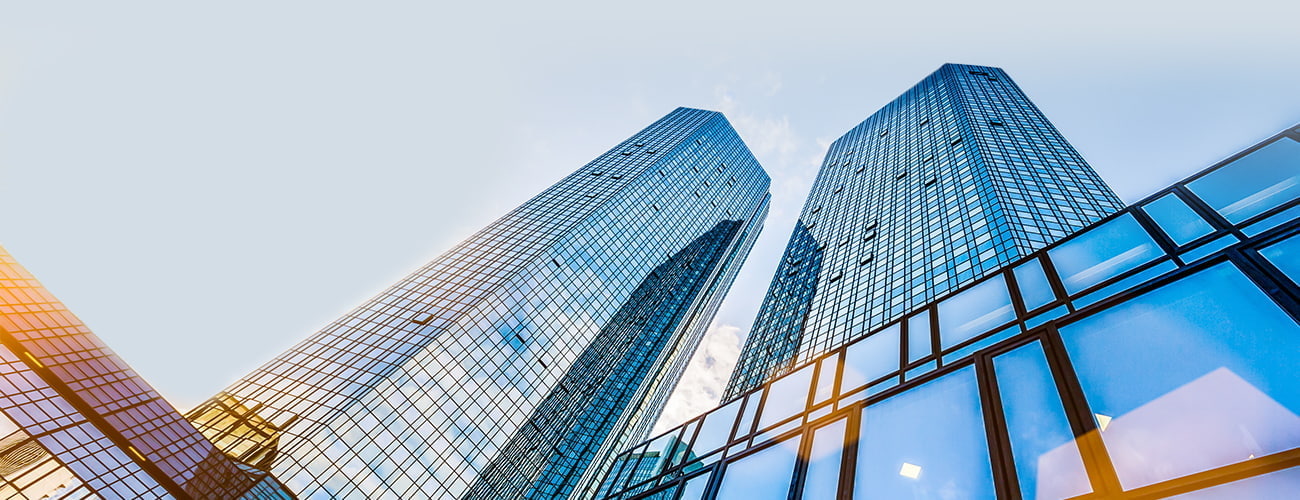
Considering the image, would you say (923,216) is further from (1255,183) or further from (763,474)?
(763,474)

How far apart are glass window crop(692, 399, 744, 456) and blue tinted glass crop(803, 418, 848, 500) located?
3854mm

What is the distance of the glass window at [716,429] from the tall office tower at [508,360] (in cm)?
3936

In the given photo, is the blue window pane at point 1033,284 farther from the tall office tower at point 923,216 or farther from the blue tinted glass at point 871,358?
the tall office tower at point 923,216

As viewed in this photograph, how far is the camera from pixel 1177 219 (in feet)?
31.8

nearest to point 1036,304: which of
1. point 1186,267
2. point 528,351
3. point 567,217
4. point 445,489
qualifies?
point 1186,267

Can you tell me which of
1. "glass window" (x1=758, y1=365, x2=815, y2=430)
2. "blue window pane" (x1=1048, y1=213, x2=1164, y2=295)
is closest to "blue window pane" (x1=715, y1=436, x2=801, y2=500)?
"glass window" (x1=758, y1=365, x2=815, y2=430)

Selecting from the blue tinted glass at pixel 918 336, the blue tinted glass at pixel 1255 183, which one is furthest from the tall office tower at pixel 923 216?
the blue tinted glass at pixel 1255 183

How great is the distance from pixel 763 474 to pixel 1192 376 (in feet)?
23.0

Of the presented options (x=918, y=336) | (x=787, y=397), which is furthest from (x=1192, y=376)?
(x=787, y=397)

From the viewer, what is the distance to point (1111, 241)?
34.7ft

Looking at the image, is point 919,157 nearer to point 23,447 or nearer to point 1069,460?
point 1069,460

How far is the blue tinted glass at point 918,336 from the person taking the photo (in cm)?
1130

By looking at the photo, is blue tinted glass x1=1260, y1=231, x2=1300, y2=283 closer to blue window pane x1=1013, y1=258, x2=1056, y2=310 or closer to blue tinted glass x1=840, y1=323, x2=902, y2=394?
blue window pane x1=1013, y1=258, x2=1056, y2=310

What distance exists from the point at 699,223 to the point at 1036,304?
104 meters
